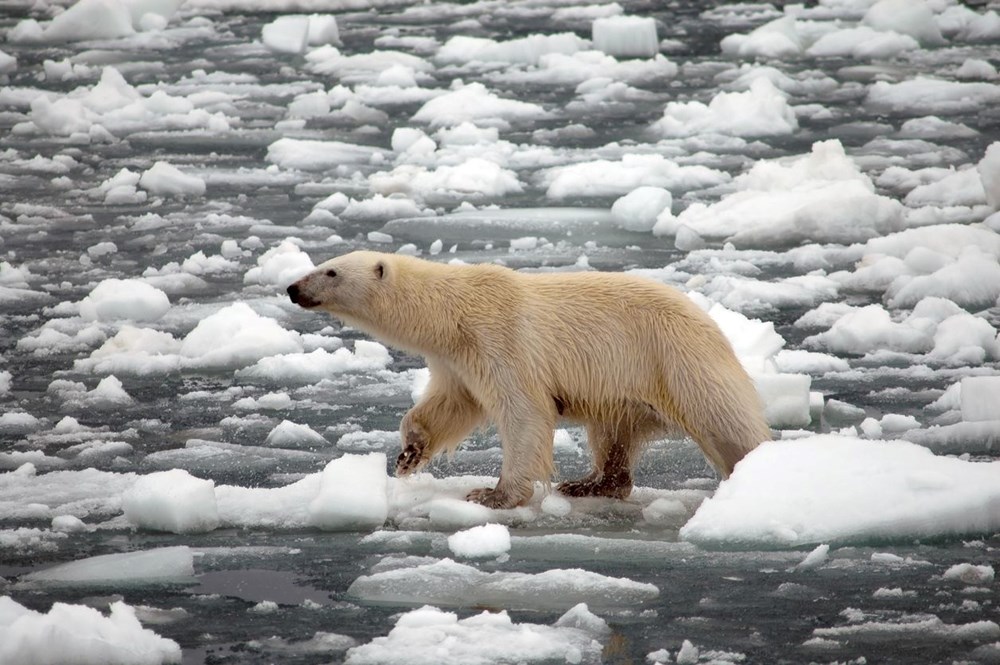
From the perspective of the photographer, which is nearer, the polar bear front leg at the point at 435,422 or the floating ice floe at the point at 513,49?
the polar bear front leg at the point at 435,422

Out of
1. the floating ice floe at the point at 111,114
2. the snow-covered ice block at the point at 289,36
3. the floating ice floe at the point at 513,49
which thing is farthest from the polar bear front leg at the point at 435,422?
the snow-covered ice block at the point at 289,36

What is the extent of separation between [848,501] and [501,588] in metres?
1.32

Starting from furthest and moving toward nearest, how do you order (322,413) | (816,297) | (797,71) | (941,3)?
(941,3), (797,71), (816,297), (322,413)

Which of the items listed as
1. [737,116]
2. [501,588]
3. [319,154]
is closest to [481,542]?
[501,588]

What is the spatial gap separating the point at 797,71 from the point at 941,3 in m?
5.72

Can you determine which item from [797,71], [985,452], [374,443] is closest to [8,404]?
[374,443]

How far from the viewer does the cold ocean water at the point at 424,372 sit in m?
4.61

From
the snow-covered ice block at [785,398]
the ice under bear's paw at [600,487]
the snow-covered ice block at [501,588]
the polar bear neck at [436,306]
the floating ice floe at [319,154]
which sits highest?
the floating ice floe at [319,154]

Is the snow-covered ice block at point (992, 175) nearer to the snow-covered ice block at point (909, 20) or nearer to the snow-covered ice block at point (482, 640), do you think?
the snow-covered ice block at point (482, 640)

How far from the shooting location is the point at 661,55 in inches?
768

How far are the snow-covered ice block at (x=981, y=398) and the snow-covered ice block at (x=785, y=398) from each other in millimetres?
710

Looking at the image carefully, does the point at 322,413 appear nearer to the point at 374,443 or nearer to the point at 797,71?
the point at 374,443

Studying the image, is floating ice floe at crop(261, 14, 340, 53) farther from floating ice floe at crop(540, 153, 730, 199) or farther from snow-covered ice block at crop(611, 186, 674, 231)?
snow-covered ice block at crop(611, 186, 674, 231)

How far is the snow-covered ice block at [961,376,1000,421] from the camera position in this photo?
6402 mm
